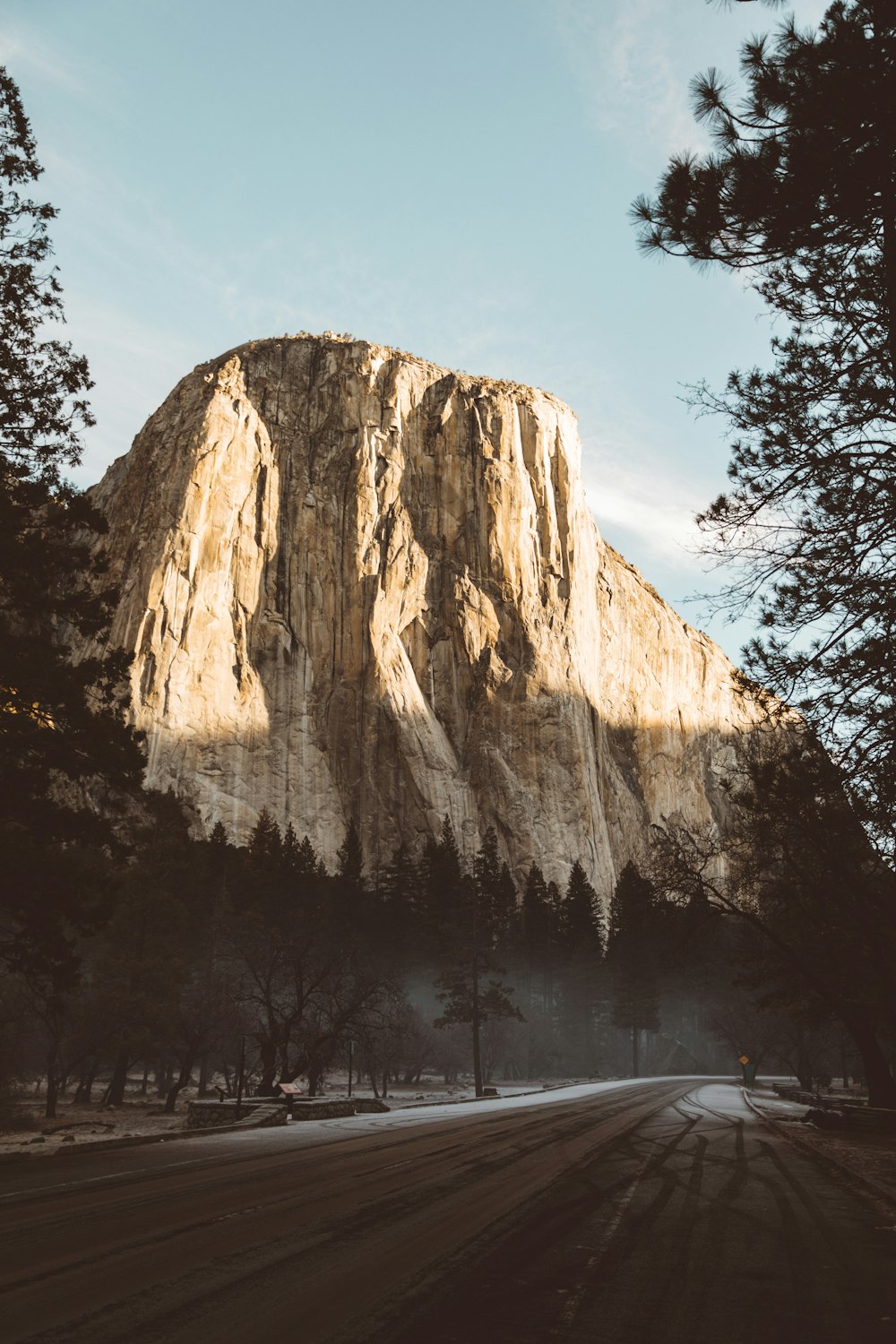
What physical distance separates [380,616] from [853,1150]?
78.9 m

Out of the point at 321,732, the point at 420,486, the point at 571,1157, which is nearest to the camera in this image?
the point at 571,1157

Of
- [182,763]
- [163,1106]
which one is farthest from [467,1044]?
[182,763]

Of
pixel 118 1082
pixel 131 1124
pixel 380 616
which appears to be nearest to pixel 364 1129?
pixel 131 1124

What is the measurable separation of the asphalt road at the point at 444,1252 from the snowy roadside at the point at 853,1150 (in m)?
0.42

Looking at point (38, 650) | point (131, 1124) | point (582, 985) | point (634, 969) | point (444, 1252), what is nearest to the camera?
point (444, 1252)

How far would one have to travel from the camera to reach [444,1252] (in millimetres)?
6344

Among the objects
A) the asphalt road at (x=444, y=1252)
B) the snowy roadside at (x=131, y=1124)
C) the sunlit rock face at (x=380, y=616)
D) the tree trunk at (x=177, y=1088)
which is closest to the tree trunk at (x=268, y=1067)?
the snowy roadside at (x=131, y=1124)

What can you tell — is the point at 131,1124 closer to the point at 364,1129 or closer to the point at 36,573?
the point at 364,1129

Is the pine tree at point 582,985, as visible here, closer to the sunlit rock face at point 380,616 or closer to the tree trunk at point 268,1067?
the sunlit rock face at point 380,616

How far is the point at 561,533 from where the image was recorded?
102 meters

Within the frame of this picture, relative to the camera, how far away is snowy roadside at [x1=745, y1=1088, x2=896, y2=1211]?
10.7 m

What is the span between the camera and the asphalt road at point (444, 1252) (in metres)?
4.75

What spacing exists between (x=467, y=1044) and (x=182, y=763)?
3328 cm

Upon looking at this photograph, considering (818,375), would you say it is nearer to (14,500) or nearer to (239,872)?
(14,500)
